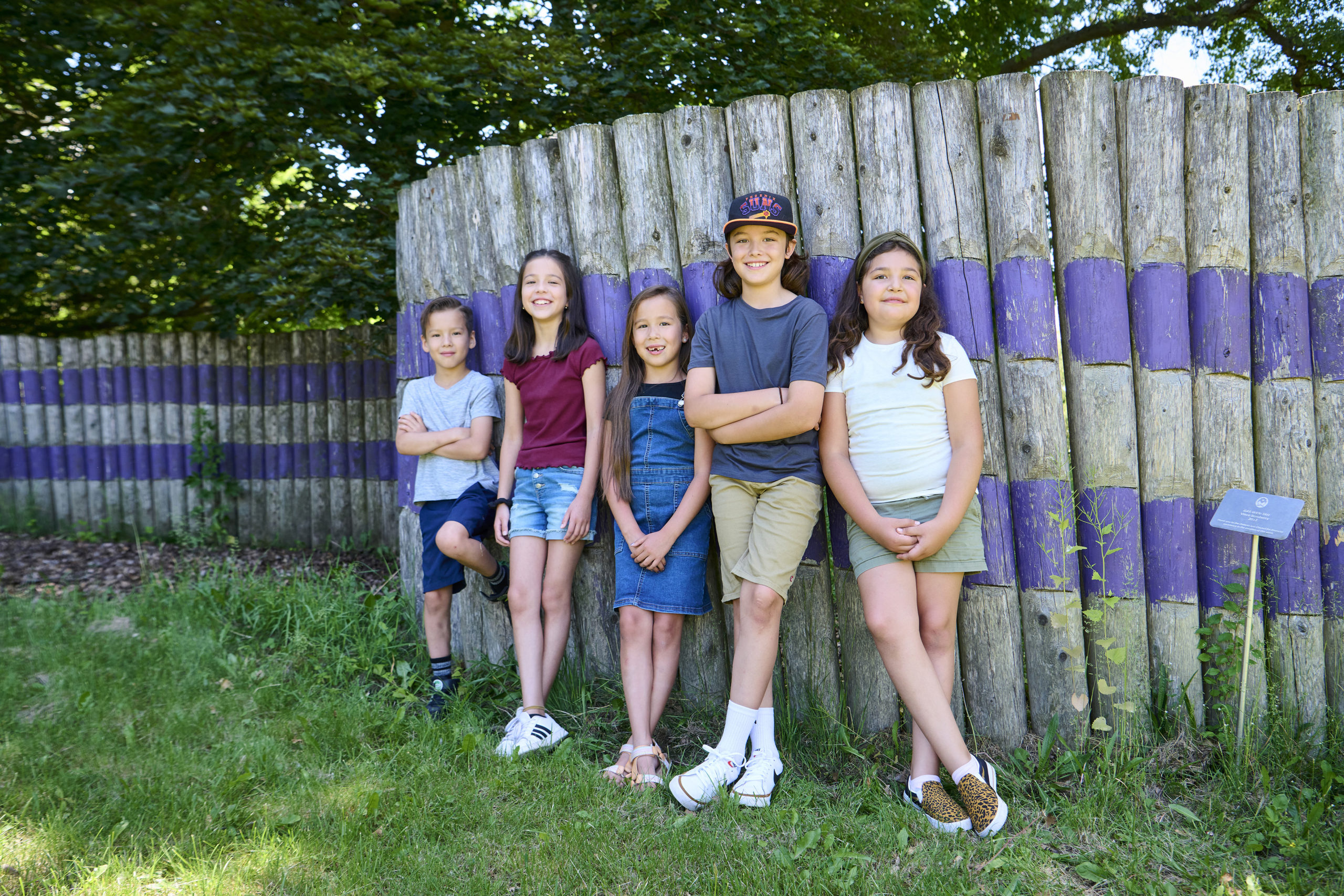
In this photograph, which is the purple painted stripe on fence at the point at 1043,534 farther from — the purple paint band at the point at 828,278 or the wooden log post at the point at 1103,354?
the purple paint band at the point at 828,278

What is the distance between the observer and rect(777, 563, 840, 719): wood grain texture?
3453 mm

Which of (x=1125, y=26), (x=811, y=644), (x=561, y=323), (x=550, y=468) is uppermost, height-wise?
(x=1125, y=26)

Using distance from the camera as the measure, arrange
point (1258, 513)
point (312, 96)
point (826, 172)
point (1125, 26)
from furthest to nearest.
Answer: point (1125, 26)
point (312, 96)
point (826, 172)
point (1258, 513)

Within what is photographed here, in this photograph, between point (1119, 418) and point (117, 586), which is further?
point (117, 586)

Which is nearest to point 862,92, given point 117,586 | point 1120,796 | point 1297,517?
point 1297,517

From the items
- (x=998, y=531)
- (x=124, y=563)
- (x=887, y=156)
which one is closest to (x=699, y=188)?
(x=887, y=156)

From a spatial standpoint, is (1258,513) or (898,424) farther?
(898,424)

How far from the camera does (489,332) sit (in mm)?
4160

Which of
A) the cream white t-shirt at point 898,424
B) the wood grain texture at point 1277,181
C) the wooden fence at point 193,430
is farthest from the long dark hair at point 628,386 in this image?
the wooden fence at point 193,430

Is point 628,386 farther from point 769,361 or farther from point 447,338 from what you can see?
point 447,338

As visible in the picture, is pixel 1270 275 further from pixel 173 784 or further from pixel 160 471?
pixel 160 471

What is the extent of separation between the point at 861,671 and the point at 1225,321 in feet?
6.27

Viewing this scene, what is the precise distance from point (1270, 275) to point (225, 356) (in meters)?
8.08

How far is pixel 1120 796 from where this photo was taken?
2812 mm
